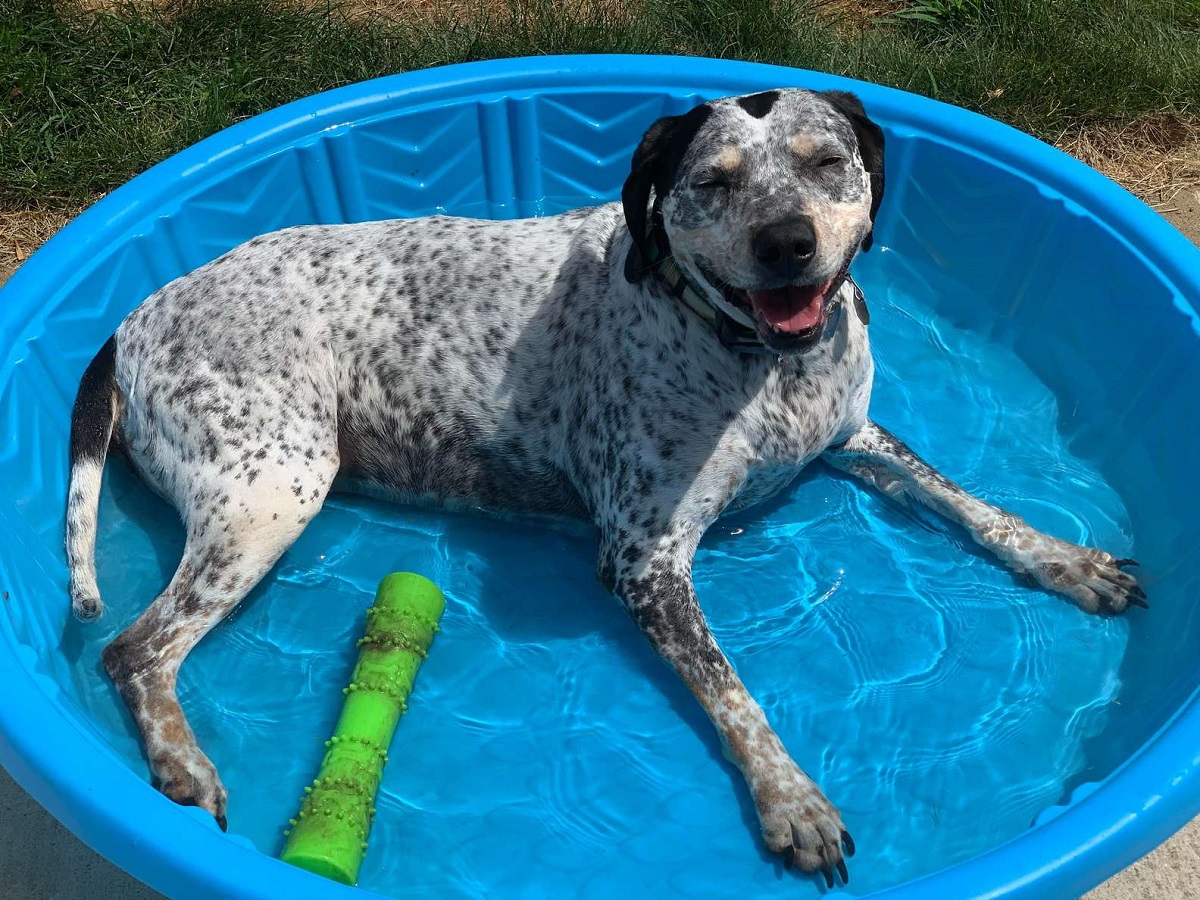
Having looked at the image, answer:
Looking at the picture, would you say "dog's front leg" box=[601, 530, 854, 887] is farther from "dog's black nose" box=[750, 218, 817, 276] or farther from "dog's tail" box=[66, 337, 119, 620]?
"dog's tail" box=[66, 337, 119, 620]

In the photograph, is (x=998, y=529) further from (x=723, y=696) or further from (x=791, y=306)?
(x=791, y=306)

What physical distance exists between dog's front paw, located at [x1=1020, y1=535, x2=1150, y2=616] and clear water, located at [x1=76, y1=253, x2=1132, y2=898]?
0.07m

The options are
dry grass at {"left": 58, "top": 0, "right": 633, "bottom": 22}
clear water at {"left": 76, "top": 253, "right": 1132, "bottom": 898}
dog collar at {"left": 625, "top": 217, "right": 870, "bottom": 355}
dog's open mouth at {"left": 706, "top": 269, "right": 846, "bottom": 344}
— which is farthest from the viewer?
dry grass at {"left": 58, "top": 0, "right": 633, "bottom": 22}

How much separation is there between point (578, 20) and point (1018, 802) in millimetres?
4296

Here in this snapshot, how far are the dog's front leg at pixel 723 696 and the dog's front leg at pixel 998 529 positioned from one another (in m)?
0.98

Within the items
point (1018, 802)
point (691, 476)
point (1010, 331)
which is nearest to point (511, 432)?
point (691, 476)

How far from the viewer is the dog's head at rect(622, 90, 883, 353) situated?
3.08m

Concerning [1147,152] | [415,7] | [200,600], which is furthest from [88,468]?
[1147,152]

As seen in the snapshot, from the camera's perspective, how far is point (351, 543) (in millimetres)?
4398

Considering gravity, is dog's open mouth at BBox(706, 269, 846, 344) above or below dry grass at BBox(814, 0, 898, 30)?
above

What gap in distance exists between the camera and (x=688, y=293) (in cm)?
343

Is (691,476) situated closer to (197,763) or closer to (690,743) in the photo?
(690,743)

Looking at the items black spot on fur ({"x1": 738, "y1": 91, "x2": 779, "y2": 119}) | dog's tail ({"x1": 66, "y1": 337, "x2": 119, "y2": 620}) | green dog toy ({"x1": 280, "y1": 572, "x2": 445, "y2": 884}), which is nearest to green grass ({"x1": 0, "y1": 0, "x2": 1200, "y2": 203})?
dog's tail ({"x1": 66, "y1": 337, "x2": 119, "y2": 620})

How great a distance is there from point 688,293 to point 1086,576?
179 centimetres
